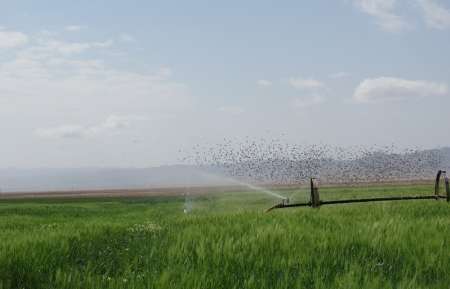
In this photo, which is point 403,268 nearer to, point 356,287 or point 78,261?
point 356,287

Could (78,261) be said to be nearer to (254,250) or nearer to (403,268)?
(254,250)

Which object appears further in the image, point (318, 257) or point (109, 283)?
point (318, 257)

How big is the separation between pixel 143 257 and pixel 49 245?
5.41 ft

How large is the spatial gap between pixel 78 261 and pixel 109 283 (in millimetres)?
2098

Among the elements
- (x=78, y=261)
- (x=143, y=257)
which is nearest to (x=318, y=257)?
(x=143, y=257)

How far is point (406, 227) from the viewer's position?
908 cm

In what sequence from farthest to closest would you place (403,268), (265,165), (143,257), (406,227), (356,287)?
1. (265,165)
2. (406,227)
3. (143,257)
4. (403,268)
5. (356,287)

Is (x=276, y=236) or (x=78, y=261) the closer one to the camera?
(x=78, y=261)

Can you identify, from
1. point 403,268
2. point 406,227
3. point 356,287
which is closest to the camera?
point 356,287

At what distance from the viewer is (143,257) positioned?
6.98 metres

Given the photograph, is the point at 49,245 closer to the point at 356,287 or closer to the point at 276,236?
the point at 276,236

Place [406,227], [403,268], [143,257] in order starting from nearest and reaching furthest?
[403,268] < [143,257] < [406,227]

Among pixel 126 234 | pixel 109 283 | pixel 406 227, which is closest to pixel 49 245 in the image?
pixel 126 234

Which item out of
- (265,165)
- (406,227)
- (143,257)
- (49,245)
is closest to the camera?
(143,257)
